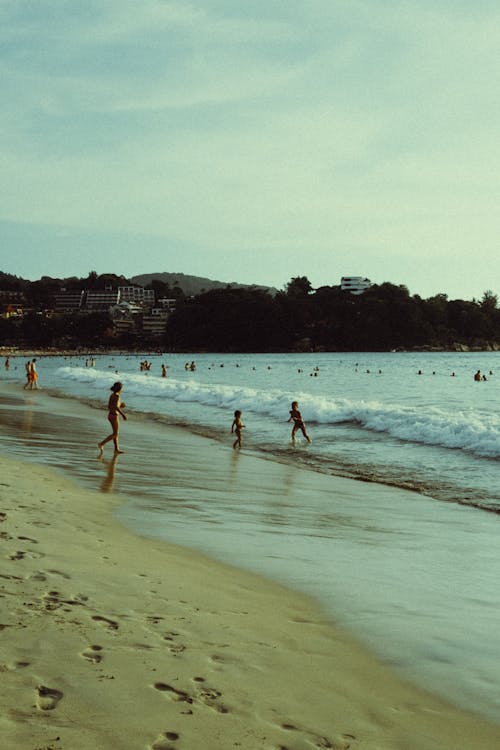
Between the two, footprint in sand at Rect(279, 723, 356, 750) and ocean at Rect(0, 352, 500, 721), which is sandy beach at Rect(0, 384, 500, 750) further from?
ocean at Rect(0, 352, 500, 721)

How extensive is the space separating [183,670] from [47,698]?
0.83 m

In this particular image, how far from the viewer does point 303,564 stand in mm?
7016

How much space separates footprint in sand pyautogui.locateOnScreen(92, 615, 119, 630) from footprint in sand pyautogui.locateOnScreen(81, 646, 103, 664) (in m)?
0.36

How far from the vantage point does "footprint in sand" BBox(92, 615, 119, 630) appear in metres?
4.54

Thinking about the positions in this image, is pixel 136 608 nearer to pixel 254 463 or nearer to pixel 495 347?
pixel 254 463

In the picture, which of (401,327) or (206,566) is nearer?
(206,566)

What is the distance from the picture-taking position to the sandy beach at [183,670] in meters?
3.36

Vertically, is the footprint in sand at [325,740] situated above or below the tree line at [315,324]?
below

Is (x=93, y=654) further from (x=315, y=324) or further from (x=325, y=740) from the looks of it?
(x=315, y=324)

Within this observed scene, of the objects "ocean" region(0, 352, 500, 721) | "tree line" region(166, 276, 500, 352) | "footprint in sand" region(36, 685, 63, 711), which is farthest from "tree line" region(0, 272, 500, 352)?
"footprint in sand" region(36, 685, 63, 711)

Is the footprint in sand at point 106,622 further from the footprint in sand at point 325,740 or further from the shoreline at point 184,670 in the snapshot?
the footprint in sand at point 325,740

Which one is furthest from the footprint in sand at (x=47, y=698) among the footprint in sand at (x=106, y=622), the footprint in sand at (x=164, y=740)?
the footprint in sand at (x=106, y=622)

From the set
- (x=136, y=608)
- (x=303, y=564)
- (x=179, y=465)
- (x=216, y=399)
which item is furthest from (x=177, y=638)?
(x=216, y=399)

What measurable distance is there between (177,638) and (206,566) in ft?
7.05
